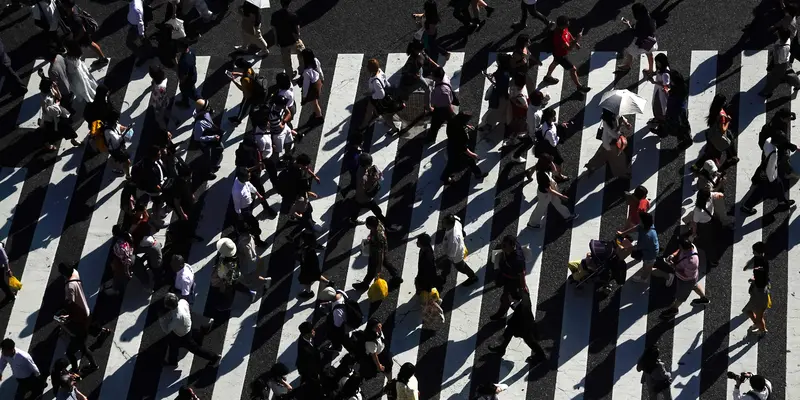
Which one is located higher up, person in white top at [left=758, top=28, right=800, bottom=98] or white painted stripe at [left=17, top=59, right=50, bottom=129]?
person in white top at [left=758, top=28, right=800, bottom=98]

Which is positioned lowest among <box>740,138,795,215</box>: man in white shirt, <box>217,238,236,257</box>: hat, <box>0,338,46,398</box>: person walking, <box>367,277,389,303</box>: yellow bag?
<box>0,338,46,398</box>: person walking

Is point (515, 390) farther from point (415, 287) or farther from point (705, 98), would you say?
point (705, 98)

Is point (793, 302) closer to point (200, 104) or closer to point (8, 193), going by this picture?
point (200, 104)

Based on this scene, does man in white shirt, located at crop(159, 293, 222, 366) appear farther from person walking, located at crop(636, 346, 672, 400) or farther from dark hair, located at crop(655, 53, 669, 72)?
dark hair, located at crop(655, 53, 669, 72)

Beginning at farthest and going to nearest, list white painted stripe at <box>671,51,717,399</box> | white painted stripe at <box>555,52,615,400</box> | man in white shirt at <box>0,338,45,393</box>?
1. white painted stripe at <box>555,52,615,400</box>
2. white painted stripe at <box>671,51,717,399</box>
3. man in white shirt at <box>0,338,45,393</box>

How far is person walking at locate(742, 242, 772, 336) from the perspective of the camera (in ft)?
72.0

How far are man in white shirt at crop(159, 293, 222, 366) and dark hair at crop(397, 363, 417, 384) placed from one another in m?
3.56

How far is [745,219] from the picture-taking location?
2445 cm

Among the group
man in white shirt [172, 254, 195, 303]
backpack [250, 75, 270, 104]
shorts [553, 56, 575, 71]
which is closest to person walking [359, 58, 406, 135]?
backpack [250, 75, 270, 104]

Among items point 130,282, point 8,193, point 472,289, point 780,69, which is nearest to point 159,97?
point 8,193

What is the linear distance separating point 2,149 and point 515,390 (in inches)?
426

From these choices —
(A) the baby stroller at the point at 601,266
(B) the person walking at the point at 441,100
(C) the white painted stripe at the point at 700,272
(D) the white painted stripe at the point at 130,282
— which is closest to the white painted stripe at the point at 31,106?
(D) the white painted stripe at the point at 130,282

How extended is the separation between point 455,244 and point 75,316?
6.11 m

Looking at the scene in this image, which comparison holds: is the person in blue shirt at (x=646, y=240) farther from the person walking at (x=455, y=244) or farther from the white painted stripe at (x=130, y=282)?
the white painted stripe at (x=130, y=282)
